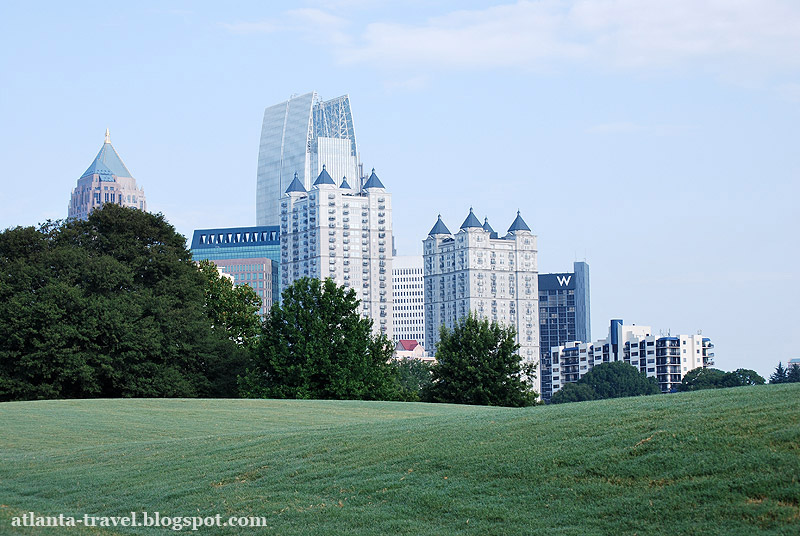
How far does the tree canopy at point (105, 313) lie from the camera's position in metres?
54.3

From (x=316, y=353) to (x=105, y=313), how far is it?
1275cm

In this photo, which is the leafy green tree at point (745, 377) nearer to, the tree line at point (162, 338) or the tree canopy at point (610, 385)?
the tree canopy at point (610, 385)

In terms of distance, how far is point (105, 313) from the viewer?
55.2 metres

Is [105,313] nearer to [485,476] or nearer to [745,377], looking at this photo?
[485,476]

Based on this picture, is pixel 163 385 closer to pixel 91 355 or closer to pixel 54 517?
pixel 91 355

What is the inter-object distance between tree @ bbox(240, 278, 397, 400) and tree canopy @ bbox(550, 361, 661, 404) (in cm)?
13027

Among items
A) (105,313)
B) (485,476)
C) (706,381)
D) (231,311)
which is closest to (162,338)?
(105,313)

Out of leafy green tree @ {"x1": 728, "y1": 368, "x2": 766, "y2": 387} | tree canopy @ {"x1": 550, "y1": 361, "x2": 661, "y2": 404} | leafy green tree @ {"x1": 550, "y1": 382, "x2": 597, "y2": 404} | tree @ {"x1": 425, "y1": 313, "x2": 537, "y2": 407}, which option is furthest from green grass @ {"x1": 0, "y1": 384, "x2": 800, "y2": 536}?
tree canopy @ {"x1": 550, "y1": 361, "x2": 661, "y2": 404}

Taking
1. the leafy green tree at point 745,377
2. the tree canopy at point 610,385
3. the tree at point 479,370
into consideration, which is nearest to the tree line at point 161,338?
the tree at point 479,370

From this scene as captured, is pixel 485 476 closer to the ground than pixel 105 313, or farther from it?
closer to the ground

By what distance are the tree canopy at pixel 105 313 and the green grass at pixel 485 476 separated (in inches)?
1246

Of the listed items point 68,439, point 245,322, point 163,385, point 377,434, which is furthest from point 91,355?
point 377,434

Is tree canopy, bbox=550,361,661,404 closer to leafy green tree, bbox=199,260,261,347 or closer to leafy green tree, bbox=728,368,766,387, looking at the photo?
leafy green tree, bbox=728,368,766,387

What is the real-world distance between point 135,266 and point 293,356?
13436 mm
